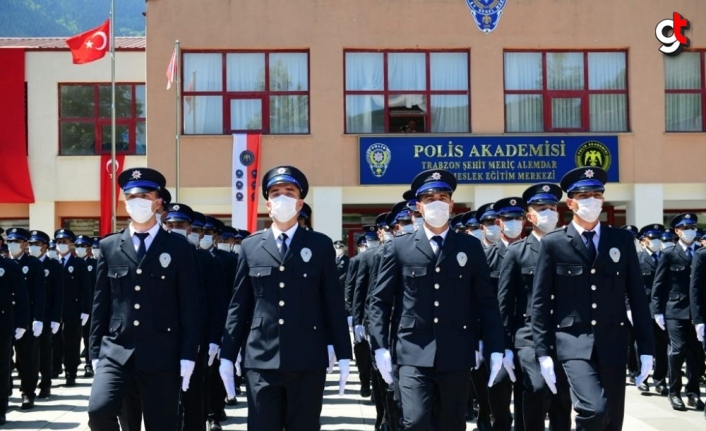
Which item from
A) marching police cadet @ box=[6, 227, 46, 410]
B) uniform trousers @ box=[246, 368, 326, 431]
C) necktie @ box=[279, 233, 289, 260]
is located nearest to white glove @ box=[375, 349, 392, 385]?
uniform trousers @ box=[246, 368, 326, 431]

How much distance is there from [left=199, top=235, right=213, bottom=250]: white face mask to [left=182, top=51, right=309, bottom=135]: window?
15535 millimetres

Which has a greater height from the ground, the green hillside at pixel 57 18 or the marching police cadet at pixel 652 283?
the green hillside at pixel 57 18

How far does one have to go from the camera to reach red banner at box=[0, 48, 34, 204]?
28781 millimetres

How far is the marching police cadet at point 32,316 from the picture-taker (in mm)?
12367

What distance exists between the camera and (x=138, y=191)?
7113 mm

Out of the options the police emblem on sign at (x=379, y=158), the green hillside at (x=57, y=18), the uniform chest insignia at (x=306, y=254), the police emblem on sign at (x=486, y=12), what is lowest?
the uniform chest insignia at (x=306, y=254)

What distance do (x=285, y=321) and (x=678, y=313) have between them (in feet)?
23.5

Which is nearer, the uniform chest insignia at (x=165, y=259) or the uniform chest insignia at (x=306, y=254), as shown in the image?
the uniform chest insignia at (x=306, y=254)

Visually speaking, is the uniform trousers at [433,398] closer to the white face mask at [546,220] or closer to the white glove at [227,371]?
the white glove at [227,371]

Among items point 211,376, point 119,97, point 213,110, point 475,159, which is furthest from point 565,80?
point 211,376

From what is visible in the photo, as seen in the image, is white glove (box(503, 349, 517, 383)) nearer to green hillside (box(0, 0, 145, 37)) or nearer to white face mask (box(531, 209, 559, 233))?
white face mask (box(531, 209, 559, 233))

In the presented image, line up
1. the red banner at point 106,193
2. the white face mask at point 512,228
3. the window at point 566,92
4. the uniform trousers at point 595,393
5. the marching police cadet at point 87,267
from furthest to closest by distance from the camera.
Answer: the red banner at point 106,193 < the window at point 566,92 < the marching police cadet at point 87,267 < the white face mask at point 512,228 < the uniform trousers at point 595,393

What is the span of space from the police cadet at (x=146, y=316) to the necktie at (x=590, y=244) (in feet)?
9.53

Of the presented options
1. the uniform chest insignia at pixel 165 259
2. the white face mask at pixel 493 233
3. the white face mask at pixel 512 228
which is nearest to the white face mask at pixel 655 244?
the white face mask at pixel 493 233
